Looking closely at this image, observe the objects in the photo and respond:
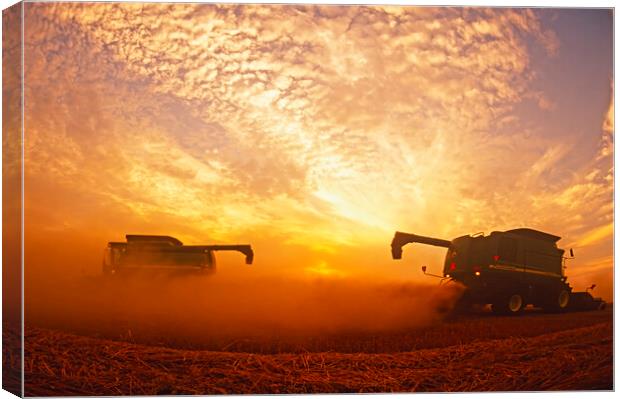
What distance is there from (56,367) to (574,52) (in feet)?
18.0

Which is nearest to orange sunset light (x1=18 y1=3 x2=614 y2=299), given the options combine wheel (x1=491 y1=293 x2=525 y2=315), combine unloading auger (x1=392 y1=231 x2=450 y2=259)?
combine unloading auger (x1=392 y1=231 x2=450 y2=259)

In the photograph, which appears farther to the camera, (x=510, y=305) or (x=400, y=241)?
(x=510, y=305)

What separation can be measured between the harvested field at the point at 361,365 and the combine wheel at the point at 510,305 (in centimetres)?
10

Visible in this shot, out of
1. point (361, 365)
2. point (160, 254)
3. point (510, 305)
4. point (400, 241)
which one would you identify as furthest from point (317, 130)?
point (510, 305)

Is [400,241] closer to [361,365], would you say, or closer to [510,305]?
[361,365]

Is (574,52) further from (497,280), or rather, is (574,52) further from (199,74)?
(199,74)

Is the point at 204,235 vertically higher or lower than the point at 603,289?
higher

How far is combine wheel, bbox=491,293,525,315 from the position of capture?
796 cm

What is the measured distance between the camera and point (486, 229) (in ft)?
25.2

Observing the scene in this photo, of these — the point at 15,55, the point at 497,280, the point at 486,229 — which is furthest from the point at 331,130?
the point at 15,55

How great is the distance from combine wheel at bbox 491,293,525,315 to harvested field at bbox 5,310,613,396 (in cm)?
10

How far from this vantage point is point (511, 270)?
8102 mm

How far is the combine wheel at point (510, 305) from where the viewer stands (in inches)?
314

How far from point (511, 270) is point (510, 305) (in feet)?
1.12
